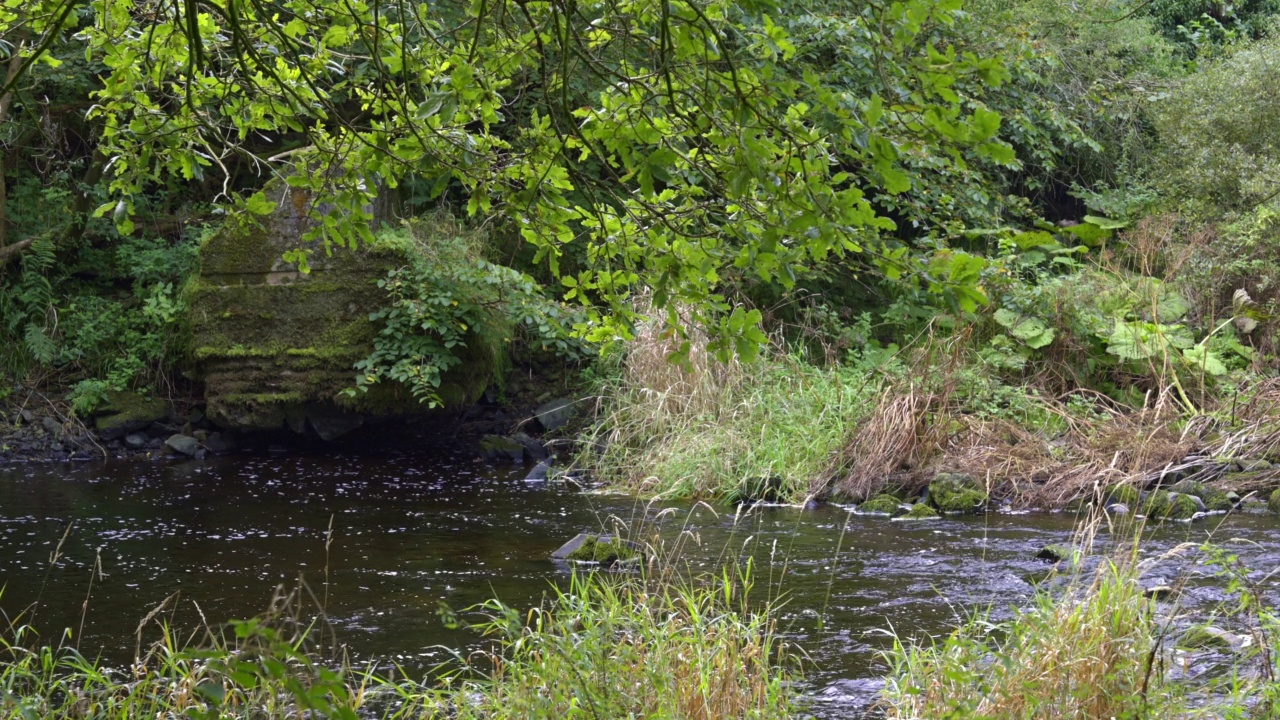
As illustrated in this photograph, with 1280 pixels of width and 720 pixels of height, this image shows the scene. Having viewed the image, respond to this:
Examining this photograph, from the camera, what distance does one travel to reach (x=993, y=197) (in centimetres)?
1371

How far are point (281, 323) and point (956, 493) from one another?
20.8 ft

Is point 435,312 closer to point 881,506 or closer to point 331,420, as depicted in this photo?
point 331,420

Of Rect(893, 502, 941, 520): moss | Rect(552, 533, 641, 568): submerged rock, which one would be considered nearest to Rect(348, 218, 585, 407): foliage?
Rect(893, 502, 941, 520): moss

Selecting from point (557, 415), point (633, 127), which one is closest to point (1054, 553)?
point (633, 127)

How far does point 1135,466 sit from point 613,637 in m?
6.21

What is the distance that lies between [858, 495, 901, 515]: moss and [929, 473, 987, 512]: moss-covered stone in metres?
0.30

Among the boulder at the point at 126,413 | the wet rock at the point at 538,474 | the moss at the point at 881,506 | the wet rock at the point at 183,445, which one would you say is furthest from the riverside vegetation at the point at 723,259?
the wet rock at the point at 183,445

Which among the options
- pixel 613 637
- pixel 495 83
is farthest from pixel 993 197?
pixel 495 83

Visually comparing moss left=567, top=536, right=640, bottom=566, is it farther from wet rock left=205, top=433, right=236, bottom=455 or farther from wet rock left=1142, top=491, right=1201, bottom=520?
wet rock left=205, top=433, right=236, bottom=455

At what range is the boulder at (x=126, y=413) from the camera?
40.7ft

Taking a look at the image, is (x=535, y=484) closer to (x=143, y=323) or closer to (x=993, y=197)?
(x=143, y=323)

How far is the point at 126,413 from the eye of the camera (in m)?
12.5

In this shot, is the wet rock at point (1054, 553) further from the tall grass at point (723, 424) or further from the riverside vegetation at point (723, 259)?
the tall grass at point (723, 424)

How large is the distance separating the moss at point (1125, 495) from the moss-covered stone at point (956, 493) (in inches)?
34.4
